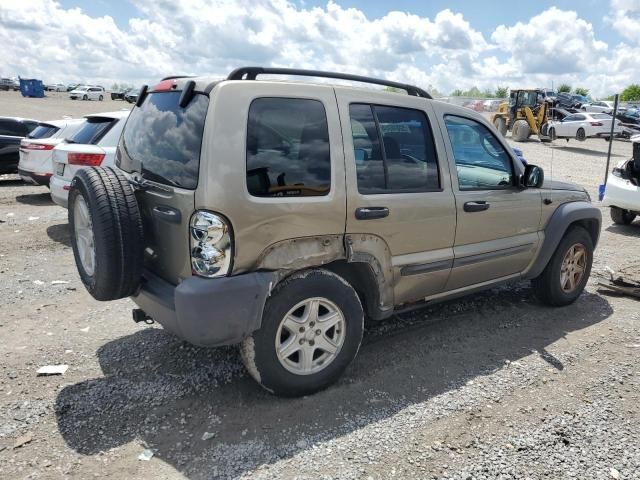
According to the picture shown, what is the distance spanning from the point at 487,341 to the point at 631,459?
1.50 m

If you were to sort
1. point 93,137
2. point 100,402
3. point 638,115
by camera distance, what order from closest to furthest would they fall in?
point 100,402, point 93,137, point 638,115

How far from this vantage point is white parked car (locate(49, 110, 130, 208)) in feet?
23.4

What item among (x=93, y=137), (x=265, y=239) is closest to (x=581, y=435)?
(x=265, y=239)

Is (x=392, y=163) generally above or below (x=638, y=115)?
below

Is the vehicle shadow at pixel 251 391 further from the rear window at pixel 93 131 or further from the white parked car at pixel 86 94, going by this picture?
the white parked car at pixel 86 94

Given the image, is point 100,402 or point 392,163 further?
point 392,163

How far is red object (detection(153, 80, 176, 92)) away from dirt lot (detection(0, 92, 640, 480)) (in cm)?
194

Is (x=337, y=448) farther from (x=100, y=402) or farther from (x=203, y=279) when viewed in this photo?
(x=100, y=402)

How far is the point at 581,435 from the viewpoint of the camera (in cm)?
314

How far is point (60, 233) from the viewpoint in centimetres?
768

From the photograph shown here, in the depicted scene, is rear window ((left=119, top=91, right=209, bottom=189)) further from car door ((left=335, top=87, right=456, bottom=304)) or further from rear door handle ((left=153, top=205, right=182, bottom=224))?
car door ((left=335, top=87, right=456, bottom=304))

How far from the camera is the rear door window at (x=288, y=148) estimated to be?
9.92ft

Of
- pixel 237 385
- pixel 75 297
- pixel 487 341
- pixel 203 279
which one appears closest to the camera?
pixel 203 279

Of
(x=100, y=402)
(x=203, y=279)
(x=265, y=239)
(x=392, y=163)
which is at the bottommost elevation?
(x=100, y=402)
